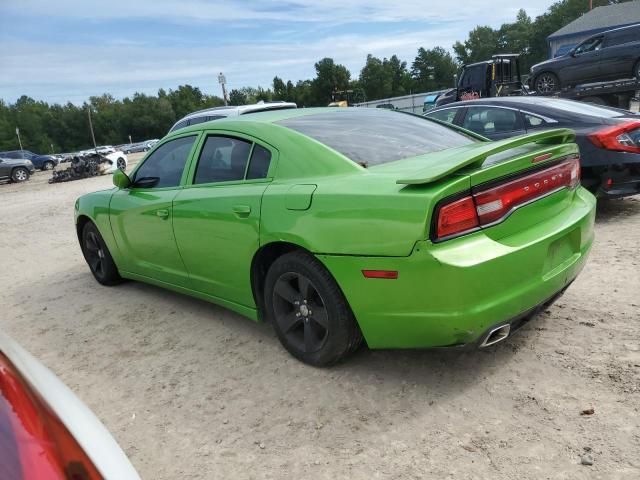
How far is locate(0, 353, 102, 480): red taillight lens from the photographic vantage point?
1.12 m

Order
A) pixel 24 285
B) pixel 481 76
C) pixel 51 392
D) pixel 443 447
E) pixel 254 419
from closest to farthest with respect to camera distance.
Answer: pixel 51 392
pixel 443 447
pixel 254 419
pixel 24 285
pixel 481 76

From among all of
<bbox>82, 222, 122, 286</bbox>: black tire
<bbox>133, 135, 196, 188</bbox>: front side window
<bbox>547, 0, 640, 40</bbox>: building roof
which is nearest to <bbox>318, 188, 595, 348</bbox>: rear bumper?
<bbox>133, 135, 196, 188</bbox>: front side window

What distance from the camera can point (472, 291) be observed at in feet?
7.98

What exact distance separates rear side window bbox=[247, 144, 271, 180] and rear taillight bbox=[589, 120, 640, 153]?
3.74m

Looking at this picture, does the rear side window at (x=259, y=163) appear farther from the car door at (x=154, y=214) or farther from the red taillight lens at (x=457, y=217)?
the red taillight lens at (x=457, y=217)

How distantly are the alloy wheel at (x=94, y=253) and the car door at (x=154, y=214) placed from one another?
0.63m

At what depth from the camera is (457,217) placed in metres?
2.48

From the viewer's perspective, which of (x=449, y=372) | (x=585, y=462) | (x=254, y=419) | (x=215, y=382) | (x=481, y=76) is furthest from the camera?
(x=481, y=76)

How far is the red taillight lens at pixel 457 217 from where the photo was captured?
96.4 inches

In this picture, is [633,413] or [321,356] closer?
[633,413]

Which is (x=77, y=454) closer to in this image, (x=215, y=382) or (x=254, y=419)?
(x=254, y=419)

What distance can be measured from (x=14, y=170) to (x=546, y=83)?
2470cm

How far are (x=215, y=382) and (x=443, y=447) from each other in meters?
1.46

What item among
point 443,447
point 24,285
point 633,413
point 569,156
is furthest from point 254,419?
point 24,285
